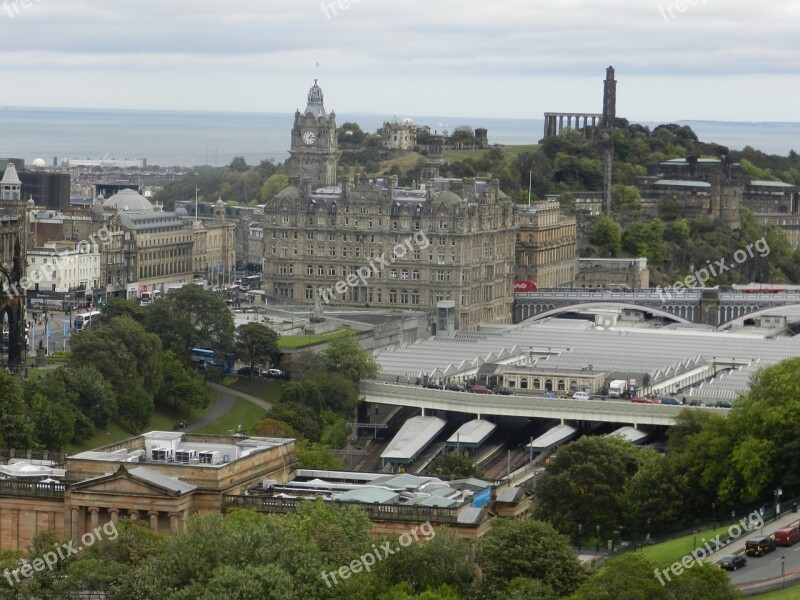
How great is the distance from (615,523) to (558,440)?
2908cm

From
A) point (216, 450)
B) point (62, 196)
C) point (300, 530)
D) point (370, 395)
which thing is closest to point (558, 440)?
point (370, 395)

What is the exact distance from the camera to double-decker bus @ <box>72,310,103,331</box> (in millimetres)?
120794

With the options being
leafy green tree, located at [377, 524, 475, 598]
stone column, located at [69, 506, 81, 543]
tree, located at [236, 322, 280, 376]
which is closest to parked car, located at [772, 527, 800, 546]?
leafy green tree, located at [377, 524, 475, 598]

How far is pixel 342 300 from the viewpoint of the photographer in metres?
144

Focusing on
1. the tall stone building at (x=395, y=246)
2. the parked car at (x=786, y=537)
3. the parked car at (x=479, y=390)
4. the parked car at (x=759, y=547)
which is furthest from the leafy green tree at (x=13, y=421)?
the tall stone building at (x=395, y=246)

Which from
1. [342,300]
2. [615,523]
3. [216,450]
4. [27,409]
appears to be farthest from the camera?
[342,300]

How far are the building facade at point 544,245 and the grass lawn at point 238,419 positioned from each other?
5597 cm

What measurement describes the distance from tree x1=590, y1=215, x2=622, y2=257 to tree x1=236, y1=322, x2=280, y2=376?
2855 inches

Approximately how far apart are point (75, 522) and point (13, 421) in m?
22.8

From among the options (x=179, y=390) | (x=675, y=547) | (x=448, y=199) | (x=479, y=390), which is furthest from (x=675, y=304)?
(x=675, y=547)

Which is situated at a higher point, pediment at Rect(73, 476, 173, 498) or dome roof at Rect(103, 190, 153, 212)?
dome roof at Rect(103, 190, 153, 212)

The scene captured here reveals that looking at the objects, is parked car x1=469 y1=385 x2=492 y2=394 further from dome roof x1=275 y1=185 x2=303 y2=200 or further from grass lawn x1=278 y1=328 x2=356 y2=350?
dome roof x1=275 y1=185 x2=303 y2=200

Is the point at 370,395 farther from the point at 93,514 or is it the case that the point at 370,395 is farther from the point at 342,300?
the point at 93,514

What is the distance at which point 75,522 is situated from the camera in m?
65.9
